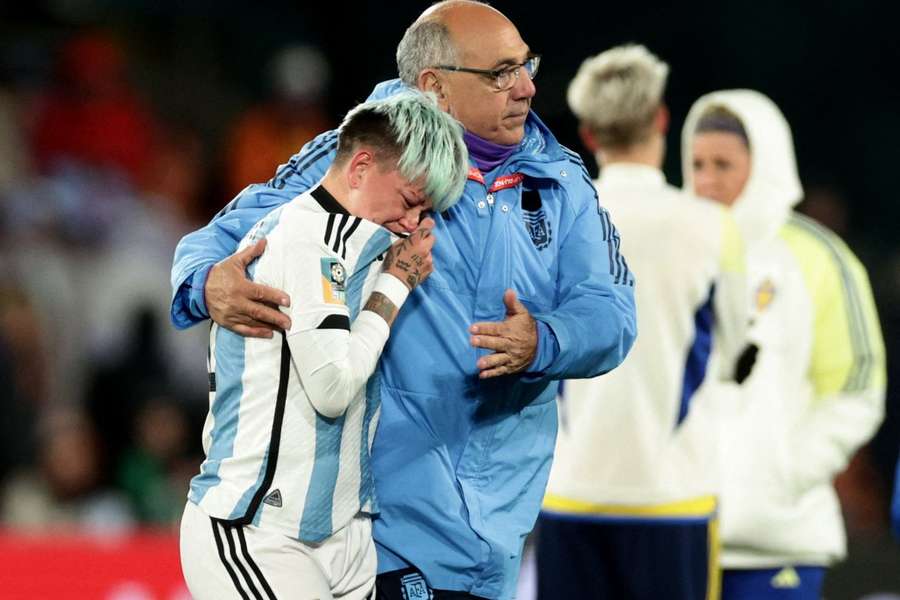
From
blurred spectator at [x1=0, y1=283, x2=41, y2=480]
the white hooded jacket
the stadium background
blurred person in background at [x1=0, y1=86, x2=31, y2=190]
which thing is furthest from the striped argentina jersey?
blurred person in background at [x1=0, y1=86, x2=31, y2=190]

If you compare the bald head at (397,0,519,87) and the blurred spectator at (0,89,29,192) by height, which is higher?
the bald head at (397,0,519,87)

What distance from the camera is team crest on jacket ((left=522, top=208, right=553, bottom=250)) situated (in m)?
3.39

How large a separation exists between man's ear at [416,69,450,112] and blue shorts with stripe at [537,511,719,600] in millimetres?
1604

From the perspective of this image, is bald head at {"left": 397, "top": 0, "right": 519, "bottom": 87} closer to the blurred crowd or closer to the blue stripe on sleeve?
the blue stripe on sleeve

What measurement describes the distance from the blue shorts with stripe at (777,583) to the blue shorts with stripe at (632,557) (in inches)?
13.4

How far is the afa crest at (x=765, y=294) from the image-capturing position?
4961 mm

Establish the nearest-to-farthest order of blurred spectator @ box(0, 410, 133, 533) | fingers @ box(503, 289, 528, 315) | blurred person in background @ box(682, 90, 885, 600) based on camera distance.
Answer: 1. fingers @ box(503, 289, 528, 315)
2. blurred person in background @ box(682, 90, 885, 600)
3. blurred spectator @ box(0, 410, 133, 533)

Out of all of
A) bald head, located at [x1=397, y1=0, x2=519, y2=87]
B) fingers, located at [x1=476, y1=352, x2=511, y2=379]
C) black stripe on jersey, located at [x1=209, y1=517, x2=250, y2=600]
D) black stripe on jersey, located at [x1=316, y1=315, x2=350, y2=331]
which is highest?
bald head, located at [x1=397, y1=0, x2=519, y2=87]

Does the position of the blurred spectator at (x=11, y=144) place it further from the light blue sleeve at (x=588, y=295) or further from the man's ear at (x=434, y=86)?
the light blue sleeve at (x=588, y=295)

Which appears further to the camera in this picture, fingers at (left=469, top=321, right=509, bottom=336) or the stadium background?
the stadium background

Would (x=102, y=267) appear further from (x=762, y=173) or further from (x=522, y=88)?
(x=522, y=88)

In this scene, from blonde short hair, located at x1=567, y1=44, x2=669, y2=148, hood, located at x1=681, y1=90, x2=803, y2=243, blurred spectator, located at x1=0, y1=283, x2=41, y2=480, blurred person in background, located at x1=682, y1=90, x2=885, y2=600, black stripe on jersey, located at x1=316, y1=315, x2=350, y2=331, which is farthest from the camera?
blurred spectator, located at x1=0, y1=283, x2=41, y2=480

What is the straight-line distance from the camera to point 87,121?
30.8ft

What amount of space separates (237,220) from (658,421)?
1603 millimetres
